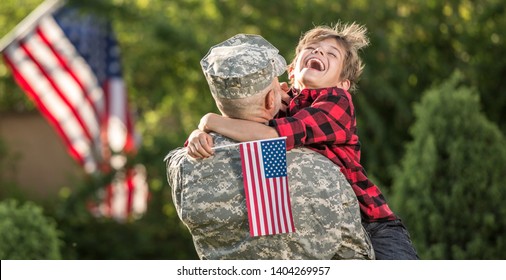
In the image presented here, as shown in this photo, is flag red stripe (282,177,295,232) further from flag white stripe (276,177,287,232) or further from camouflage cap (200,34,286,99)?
camouflage cap (200,34,286,99)

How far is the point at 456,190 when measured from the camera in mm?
7383

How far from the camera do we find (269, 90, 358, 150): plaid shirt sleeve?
377 cm

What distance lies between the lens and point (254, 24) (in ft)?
38.4

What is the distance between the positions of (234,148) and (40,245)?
3.87 metres

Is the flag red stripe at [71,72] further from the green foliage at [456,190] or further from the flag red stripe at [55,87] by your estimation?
the green foliage at [456,190]

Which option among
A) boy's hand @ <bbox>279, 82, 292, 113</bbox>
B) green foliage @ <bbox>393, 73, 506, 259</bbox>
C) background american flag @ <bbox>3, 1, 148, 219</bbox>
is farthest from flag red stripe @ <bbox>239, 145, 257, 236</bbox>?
background american flag @ <bbox>3, 1, 148, 219</bbox>

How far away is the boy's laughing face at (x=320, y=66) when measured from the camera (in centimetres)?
402

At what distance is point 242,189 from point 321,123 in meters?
0.37

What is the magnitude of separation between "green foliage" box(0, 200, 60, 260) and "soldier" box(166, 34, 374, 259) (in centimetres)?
366

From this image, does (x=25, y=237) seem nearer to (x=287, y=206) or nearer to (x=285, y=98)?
(x=285, y=98)

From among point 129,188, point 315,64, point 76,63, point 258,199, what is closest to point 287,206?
point 258,199
